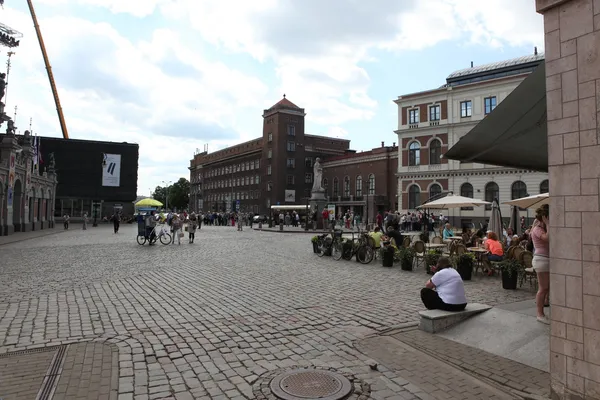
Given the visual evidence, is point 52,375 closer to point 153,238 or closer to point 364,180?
point 153,238

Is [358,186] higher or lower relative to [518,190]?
higher

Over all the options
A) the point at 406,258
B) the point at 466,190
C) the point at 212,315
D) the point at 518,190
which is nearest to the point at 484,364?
the point at 212,315

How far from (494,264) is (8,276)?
12.9 m

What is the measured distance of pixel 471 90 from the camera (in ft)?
143

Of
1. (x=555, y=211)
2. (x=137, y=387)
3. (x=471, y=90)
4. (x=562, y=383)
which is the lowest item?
(x=137, y=387)

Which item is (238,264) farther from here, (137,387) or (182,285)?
(137,387)

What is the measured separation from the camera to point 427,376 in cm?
433

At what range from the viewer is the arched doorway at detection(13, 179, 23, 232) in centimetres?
3002

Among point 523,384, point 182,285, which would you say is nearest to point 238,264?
point 182,285

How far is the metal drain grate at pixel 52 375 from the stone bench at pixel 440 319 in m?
4.69

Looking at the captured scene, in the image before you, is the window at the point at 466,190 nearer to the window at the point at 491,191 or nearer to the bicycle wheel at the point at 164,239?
the window at the point at 491,191

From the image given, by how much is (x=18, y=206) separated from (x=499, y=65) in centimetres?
5806

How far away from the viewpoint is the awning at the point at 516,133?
4.66m

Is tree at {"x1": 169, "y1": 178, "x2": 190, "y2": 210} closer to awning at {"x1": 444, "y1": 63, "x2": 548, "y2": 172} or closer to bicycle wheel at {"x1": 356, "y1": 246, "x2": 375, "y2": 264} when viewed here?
bicycle wheel at {"x1": 356, "y1": 246, "x2": 375, "y2": 264}
